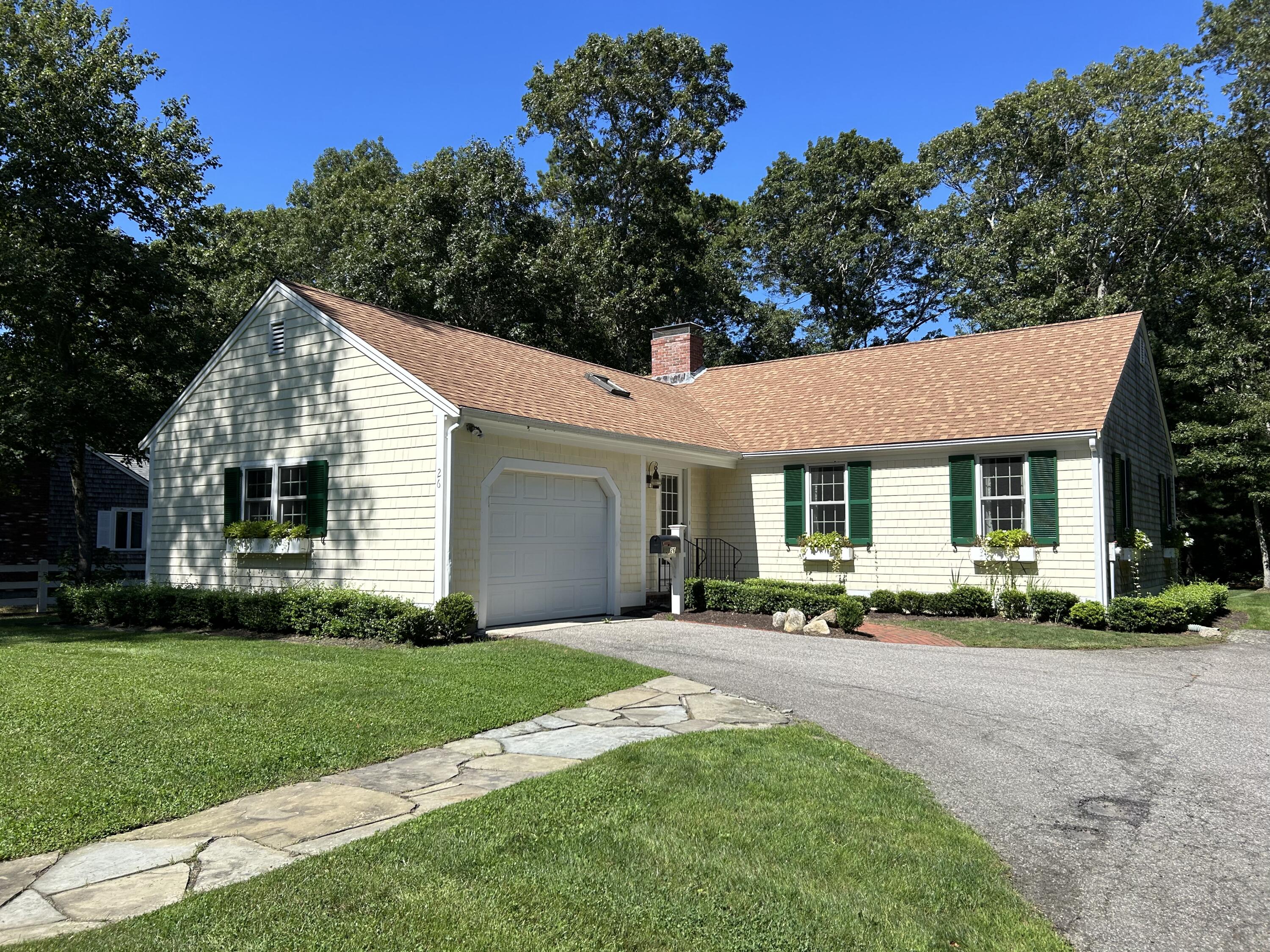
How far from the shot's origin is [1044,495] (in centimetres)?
1396

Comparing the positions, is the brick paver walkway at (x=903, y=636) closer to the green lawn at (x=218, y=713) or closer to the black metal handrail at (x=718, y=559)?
the black metal handrail at (x=718, y=559)

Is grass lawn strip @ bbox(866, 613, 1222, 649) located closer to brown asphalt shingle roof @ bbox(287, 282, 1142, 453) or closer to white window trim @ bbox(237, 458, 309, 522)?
brown asphalt shingle roof @ bbox(287, 282, 1142, 453)

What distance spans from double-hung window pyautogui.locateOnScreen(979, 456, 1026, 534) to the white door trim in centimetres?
634

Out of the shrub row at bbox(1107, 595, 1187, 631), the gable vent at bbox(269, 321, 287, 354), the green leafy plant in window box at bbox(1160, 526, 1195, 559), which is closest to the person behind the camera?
the shrub row at bbox(1107, 595, 1187, 631)

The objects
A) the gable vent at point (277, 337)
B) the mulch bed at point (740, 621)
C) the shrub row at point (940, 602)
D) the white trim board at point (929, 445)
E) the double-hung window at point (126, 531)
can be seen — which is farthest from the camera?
the double-hung window at point (126, 531)

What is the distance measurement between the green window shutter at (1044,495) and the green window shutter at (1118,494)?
3.70 feet

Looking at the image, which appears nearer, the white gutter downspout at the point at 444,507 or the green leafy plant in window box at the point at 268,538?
the white gutter downspout at the point at 444,507

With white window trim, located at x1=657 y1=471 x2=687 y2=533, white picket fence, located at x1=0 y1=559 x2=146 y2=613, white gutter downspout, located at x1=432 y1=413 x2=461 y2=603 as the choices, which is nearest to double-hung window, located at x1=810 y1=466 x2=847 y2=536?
white window trim, located at x1=657 y1=471 x2=687 y2=533

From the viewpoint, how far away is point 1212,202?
24625 millimetres

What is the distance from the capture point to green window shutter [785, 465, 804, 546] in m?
16.5

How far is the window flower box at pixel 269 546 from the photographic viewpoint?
13.2 m

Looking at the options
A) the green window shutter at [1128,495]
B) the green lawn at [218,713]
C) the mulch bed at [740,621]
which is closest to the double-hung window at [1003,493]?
the green window shutter at [1128,495]

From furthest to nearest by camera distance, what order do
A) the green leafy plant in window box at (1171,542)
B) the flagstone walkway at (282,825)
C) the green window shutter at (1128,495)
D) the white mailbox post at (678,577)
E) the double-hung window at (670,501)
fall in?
the green leafy plant in window box at (1171,542) → the double-hung window at (670,501) → the green window shutter at (1128,495) → the white mailbox post at (678,577) → the flagstone walkway at (282,825)

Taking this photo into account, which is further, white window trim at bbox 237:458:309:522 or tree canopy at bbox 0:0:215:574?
tree canopy at bbox 0:0:215:574
